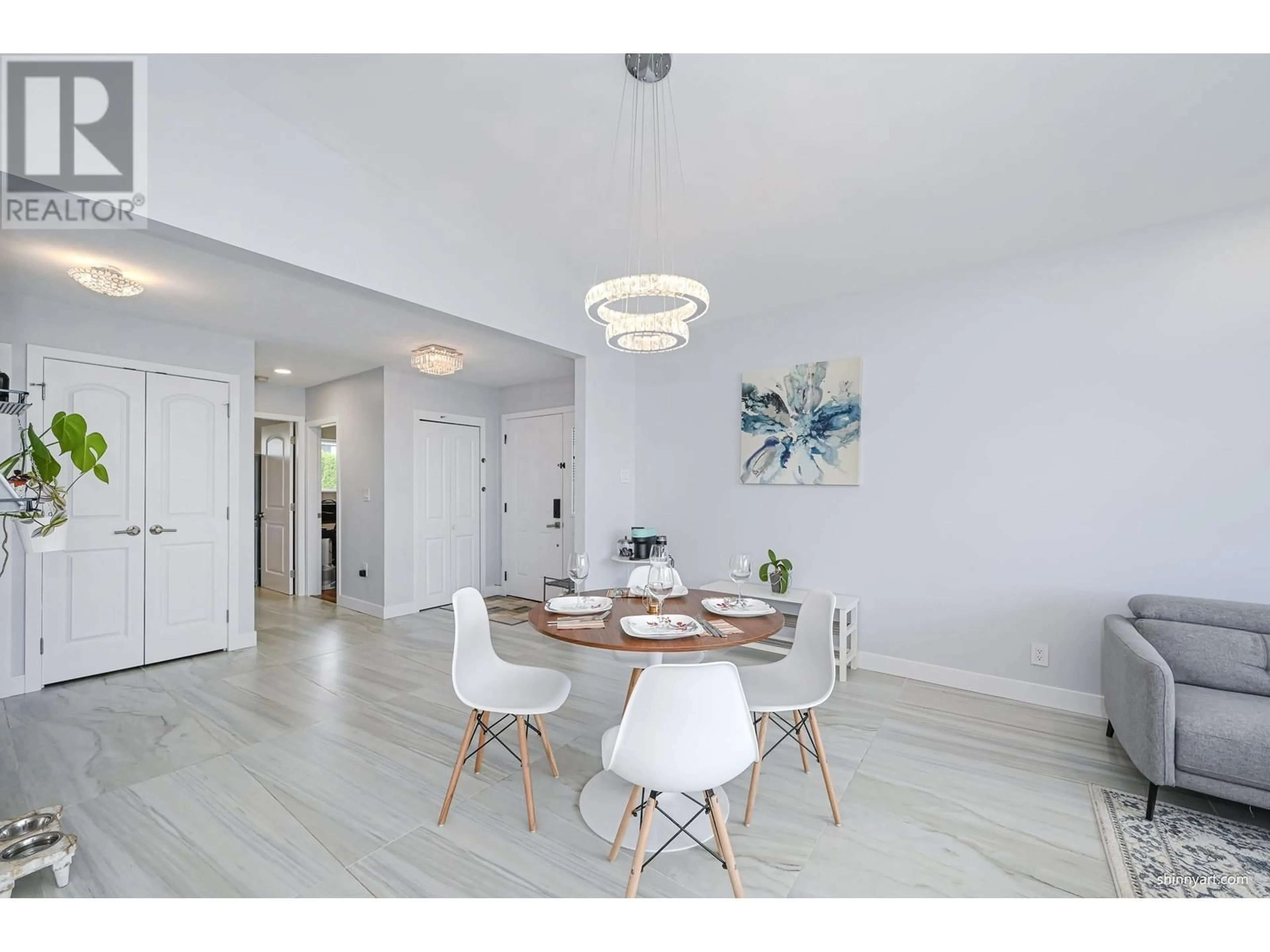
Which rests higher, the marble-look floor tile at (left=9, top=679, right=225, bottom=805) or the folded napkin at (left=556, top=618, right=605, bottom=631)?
the folded napkin at (left=556, top=618, right=605, bottom=631)

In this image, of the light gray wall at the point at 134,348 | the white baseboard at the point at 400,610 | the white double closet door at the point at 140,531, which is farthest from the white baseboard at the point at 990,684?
the white double closet door at the point at 140,531

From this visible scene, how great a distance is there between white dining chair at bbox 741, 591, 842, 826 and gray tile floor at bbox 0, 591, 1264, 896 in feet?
0.40

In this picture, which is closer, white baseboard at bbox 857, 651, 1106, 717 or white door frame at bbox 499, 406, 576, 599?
white baseboard at bbox 857, 651, 1106, 717

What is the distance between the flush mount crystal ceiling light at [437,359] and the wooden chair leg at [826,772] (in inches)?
141

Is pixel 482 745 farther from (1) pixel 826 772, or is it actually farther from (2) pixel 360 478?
(2) pixel 360 478

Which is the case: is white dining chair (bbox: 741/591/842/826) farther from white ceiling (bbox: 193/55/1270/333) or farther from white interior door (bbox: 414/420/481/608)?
white interior door (bbox: 414/420/481/608)

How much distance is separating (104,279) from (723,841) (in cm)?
386

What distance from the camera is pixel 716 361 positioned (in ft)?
13.9

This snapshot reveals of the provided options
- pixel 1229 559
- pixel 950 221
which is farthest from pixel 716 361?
pixel 1229 559

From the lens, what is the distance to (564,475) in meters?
5.68

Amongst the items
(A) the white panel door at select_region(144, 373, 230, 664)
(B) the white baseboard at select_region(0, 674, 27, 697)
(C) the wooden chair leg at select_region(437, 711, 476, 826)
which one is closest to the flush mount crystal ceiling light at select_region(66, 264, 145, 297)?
(A) the white panel door at select_region(144, 373, 230, 664)

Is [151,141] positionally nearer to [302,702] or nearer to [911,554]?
[302,702]

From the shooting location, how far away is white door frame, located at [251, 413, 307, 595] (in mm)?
5977

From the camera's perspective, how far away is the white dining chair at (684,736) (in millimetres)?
1399
